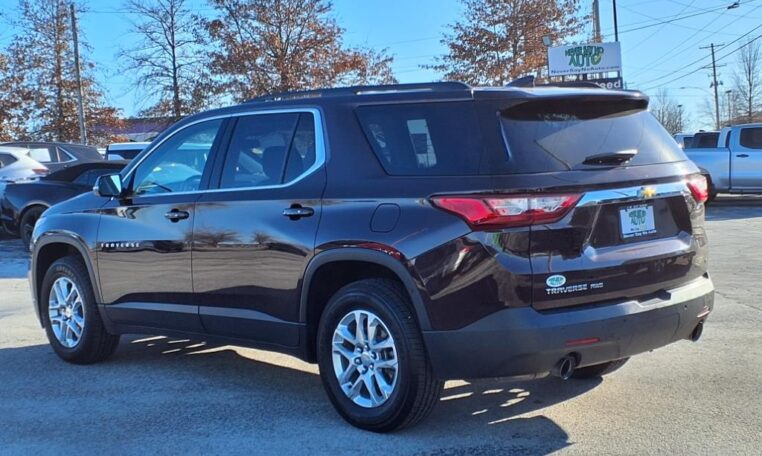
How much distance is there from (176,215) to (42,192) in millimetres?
8669

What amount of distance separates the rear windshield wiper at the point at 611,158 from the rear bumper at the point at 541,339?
736 mm

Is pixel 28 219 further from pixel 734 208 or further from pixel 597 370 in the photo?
pixel 734 208

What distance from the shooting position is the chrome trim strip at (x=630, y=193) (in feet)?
12.3

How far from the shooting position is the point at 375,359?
4148 mm

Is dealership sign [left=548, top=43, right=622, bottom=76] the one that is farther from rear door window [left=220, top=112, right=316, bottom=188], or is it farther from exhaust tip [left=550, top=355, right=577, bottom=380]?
exhaust tip [left=550, top=355, right=577, bottom=380]

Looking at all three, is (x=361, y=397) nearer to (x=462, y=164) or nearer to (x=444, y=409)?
(x=444, y=409)

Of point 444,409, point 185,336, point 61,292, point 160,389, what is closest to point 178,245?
point 185,336

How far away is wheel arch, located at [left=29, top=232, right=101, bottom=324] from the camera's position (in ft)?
18.8

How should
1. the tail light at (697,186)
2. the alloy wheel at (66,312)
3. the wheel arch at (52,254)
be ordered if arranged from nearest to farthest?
1. the tail light at (697,186)
2. the wheel arch at (52,254)
3. the alloy wheel at (66,312)

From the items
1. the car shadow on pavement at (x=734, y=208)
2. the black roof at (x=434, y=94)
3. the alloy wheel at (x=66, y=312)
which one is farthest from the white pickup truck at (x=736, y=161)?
the alloy wheel at (x=66, y=312)

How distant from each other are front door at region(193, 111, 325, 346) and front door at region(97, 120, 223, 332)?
162 mm

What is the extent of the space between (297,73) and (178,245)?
22.4 metres

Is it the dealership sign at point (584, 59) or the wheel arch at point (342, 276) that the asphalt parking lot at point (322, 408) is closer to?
the wheel arch at point (342, 276)

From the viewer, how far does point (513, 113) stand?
3.90m
